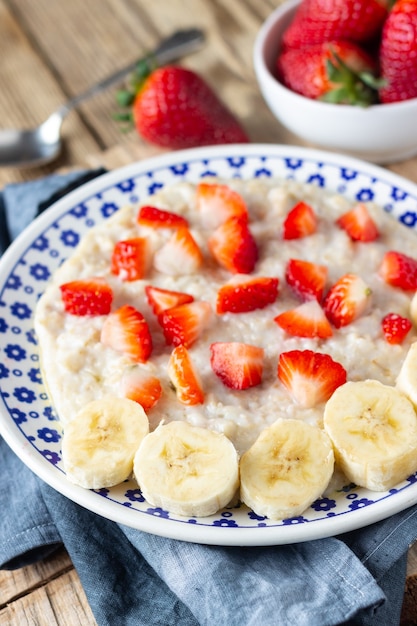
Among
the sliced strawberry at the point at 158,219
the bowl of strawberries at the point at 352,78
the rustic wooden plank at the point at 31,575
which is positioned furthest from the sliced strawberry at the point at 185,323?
the bowl of strawberries at the point at 352,78

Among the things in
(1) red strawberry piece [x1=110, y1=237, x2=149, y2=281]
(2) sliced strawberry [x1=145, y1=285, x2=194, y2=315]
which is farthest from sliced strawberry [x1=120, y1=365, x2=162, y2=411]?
(1) red strawberry piece [x1=110, y1=237, x2=149, y2=281]

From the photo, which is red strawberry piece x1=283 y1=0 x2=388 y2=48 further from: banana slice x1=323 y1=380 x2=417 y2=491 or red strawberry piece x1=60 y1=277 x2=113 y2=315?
banana slice x1=323 y1=380 x2=417 y2=491

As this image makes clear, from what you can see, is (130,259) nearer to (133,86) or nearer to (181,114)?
(181,114)

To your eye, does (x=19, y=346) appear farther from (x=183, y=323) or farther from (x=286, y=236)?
(x=286, y=236)

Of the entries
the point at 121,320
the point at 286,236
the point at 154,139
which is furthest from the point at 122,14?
the point at 121,320

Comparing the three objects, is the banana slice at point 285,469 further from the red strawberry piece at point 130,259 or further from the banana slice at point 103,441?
the red strawberry piece at point 130,259

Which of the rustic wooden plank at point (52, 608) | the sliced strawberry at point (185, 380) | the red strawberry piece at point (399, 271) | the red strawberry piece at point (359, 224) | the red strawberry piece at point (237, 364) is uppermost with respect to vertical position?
the sliced strawberry at point (185, 380)
